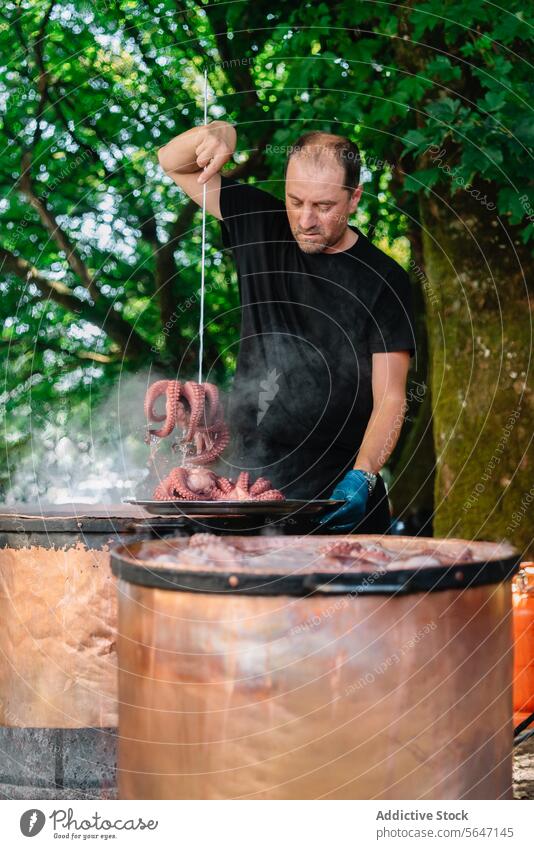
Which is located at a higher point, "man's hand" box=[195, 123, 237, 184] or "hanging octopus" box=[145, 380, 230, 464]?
"man's hand" box=[195, 123, 237, 184]

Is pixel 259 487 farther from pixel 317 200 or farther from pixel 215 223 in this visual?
pixel 215 223

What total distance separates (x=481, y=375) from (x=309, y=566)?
11.4ft

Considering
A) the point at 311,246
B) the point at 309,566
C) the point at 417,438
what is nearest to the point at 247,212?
the point at 311,246

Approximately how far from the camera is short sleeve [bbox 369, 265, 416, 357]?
12.6ft

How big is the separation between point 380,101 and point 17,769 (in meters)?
4.11

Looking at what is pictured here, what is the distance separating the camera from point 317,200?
3.64 m

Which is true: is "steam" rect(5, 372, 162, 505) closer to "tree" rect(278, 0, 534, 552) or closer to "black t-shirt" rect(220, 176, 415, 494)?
"tree" rect(278, 0, 534, 552)

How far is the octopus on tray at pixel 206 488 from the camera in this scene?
318 cm

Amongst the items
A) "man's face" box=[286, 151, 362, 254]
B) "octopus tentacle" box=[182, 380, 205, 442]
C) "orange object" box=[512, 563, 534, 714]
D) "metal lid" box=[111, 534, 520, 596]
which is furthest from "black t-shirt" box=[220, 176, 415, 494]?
"orange object" box=[512, 563, 534, 714]

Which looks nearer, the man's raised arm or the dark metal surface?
the dark metal surface

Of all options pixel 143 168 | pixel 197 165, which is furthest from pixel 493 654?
pixel 143 168

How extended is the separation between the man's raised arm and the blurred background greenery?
1.36 metres

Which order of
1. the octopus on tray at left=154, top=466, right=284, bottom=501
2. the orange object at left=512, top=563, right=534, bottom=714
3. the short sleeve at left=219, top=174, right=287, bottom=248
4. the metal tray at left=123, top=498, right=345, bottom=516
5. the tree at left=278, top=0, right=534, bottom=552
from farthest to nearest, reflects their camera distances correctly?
the tree at left=278, top=0, right=534, bottom=552, the orange object at left=512, top=563, right=534, bottom=714, the short sleeve at left=219, top=174, right=287, bottom=248, the octopus on tray at left=154, top=466, right=284, bottom=501, the metal tray at left=123, top=498, right=345, bottom=516

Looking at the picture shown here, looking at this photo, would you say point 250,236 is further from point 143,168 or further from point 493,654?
point 143,168
